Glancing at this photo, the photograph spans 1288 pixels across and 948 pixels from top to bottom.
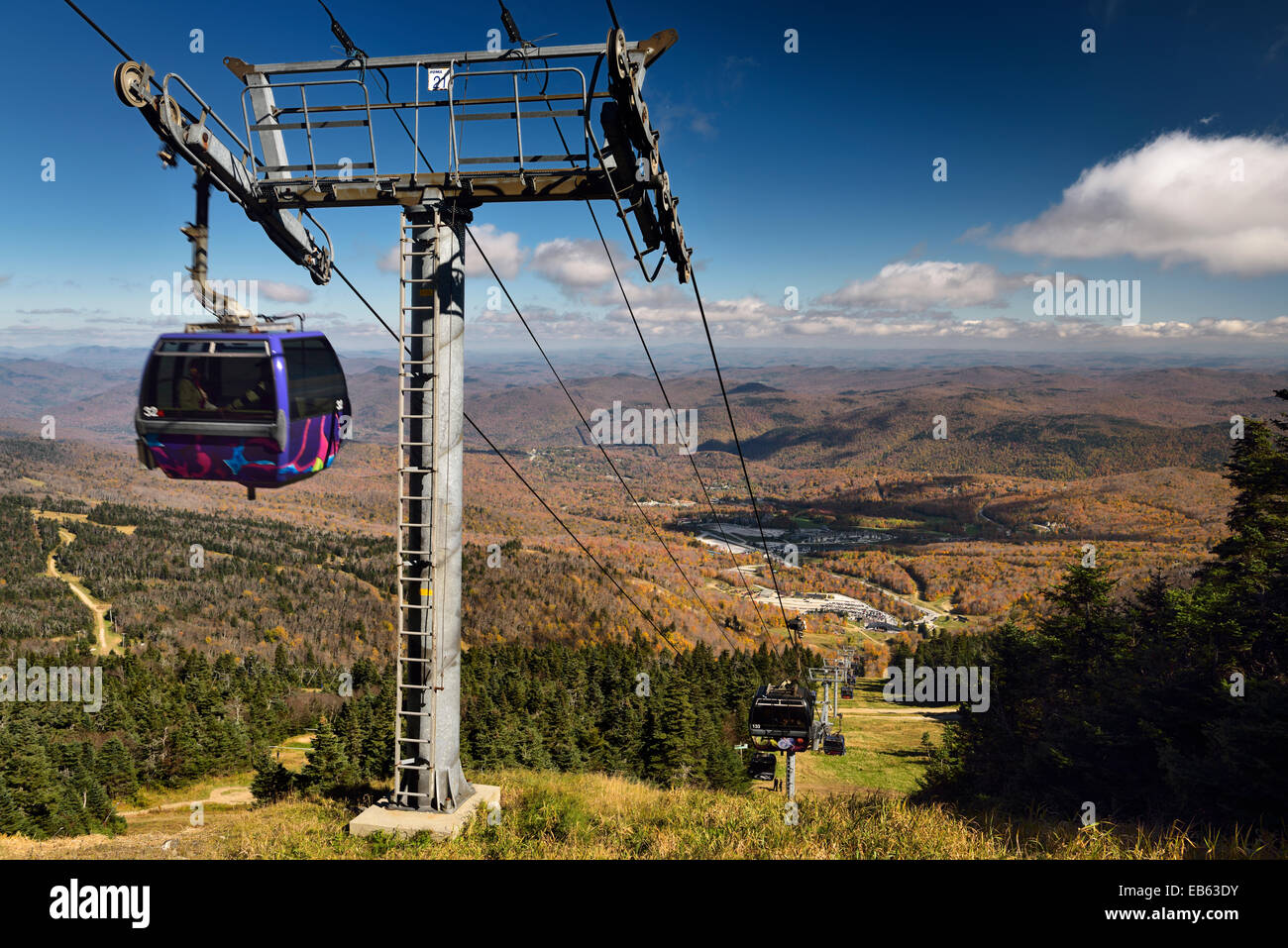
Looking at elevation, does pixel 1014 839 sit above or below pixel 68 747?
above

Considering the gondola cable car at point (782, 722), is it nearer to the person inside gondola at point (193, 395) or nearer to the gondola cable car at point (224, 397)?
the gondola cable car at point (224, 397)

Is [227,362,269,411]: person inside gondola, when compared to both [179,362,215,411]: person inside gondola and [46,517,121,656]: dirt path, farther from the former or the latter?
[46,517,121,656]: dirt path

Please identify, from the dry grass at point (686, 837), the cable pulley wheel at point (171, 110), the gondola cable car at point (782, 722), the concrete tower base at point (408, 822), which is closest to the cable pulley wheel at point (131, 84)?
the cable pulley wheel at point (171, 110)

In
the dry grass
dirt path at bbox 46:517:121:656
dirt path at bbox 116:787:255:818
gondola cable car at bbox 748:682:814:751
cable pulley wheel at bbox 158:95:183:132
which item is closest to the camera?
cable pulley wheel at bbox 158:95:183:132

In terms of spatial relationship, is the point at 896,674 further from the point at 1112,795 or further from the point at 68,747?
the point at 68,747

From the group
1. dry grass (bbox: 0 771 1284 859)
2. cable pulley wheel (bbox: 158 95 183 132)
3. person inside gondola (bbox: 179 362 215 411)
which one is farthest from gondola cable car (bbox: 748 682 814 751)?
cable pulley wheel (bbox: 158 95 183 132)

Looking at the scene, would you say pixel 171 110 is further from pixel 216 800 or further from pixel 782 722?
pixel 216 800
